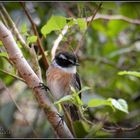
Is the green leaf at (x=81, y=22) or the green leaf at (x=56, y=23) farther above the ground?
the green leaf at (x=56, y=23)

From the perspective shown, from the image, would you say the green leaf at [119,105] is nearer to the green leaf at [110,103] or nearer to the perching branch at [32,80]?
the green leaf at [110,103]

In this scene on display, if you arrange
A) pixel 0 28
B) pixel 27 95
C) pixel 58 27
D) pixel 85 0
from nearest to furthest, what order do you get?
1. pixel 0 28
2. pixel 58 27
3. pixel 85 0
4. pixel 27 95

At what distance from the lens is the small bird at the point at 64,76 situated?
213 centimetres

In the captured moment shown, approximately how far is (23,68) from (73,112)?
2.27 ft

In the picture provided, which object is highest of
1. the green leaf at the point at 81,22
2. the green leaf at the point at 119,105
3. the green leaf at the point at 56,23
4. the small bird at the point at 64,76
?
the green leaf at the point at 56,23

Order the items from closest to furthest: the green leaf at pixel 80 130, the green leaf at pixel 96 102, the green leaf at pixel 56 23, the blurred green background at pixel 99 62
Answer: the green leaf at pixel 96 102 → the green leaf at pixel 56 23 → the green leaf at pixel 80 130 → the blurred green background at pixel 99 62

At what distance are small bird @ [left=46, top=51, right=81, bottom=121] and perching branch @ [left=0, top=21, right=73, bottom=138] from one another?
1.94 feet

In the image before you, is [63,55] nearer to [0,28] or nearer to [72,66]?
[72,66]

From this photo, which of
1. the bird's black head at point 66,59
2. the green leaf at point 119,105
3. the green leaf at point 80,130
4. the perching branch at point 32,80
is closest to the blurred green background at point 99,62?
the bird's black head at point 66,59

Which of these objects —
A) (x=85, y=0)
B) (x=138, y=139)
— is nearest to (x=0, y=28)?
(x=138, y=139)

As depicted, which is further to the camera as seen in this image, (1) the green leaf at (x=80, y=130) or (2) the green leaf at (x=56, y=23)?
(1) the green leaf at (x=80, y=130)

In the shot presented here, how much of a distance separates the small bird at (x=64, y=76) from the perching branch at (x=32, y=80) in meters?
0.59

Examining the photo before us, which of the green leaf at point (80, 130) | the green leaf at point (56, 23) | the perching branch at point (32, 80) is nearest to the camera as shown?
the perching branch at point (32, 80)

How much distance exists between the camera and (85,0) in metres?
2.55
